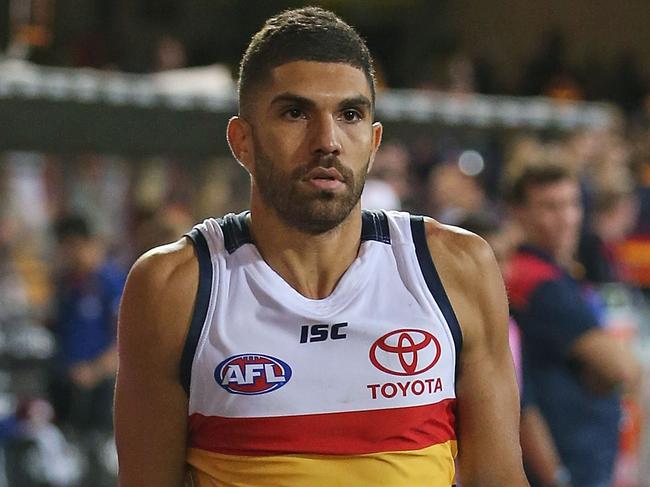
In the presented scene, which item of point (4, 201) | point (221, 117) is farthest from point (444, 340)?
point (4, 201)

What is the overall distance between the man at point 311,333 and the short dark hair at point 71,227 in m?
4.38

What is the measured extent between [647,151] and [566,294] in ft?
23.6

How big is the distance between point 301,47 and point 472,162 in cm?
641

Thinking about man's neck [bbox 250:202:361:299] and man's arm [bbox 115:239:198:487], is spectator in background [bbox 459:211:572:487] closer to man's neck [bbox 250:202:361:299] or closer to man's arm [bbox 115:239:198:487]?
man's neck [bbox 250:202:361:299]

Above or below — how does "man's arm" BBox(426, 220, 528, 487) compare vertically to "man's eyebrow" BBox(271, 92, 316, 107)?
below

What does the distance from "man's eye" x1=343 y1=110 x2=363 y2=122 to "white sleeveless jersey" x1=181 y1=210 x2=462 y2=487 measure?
1.02 ft

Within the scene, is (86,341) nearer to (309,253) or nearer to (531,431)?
(531,431)

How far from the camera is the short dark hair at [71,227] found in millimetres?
7016

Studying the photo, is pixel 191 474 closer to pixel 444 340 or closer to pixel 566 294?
pixel 444 340

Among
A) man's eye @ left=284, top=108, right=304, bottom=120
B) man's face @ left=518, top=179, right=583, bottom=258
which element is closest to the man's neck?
man's eye @ left=284, top=108, right=304, bottom=120

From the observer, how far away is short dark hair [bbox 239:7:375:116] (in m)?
2.63

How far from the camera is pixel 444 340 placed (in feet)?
8.70

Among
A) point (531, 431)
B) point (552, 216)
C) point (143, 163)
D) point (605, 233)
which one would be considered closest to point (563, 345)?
point (531, 431)

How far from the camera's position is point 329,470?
2.58 metres
